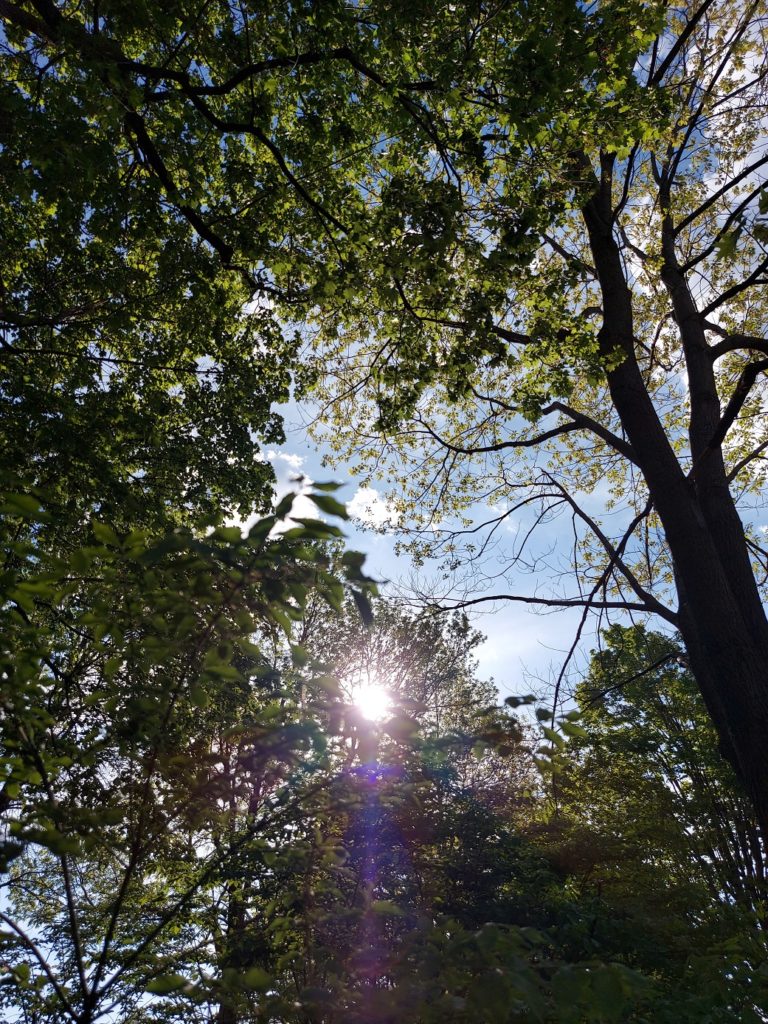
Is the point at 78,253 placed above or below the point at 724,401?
below

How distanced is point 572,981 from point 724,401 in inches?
405

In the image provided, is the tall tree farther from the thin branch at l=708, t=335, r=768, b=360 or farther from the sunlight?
the sunlight

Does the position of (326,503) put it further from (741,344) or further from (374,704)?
(741,344)

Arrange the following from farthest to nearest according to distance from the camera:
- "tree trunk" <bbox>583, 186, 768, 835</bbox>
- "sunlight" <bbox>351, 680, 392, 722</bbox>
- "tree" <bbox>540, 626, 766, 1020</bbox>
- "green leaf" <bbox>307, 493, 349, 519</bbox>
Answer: "tree trunk" <bbox>583, 186, 768, 835</bbox>
"tree" <bbox>540, 626, 766, 1020</bbox>
"sunlight" <bbox>351, 680, 392, 722</bbox>
"green leaf" <bbox>307, 493, 349, 519</bbox>

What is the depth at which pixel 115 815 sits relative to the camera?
1507 millimetres

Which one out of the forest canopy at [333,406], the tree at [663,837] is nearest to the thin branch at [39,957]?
the forest canopy at [333,406]

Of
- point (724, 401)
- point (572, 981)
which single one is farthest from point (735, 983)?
point (724, 401)

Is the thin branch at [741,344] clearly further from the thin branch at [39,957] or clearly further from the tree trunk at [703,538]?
the thin branch at [39,957]

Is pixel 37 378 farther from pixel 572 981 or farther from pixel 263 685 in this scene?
pixel 572 981

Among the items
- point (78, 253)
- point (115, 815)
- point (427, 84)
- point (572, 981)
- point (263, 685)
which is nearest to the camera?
point (572, 981)

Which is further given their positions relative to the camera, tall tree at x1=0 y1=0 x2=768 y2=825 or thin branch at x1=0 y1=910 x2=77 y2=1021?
tall tree at x1=0 y1=0 x2=768 y2=825

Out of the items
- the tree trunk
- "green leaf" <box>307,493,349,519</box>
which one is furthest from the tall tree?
"green leaf" <box>307,493,349,519</box>

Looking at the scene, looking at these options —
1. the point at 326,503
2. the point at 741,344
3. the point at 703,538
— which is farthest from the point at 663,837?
the point at 326,503

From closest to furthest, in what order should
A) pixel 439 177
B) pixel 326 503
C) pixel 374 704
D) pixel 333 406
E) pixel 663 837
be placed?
pixel 326 503 → pixel 374 704 → pixel 439 177 → pixel 663 837 → pixel 333 406
